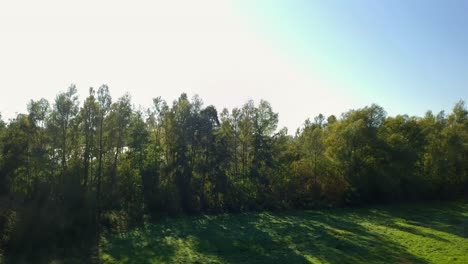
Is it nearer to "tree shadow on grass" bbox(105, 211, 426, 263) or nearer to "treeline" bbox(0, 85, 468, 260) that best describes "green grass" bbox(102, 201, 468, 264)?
"tree shadow on grass" bbox(105, 211, 426, 263)

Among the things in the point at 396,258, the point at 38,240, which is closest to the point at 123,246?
the point at 38,240

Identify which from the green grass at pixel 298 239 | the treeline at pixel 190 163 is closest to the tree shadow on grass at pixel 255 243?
the green grass at pixel 298 239

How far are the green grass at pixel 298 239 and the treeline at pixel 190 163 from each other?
565 centimetres

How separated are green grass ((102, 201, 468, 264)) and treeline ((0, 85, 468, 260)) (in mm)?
5647

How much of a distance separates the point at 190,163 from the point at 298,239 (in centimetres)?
2337

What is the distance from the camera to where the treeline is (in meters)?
35.9

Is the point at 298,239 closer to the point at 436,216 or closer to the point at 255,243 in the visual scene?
the point at 255,243

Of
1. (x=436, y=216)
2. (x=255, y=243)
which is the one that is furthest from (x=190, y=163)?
(x=436, y=216)

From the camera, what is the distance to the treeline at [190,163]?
35.9 meters

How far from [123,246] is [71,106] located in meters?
19.0

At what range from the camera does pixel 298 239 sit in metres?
33.4

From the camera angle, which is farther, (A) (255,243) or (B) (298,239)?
(B) (298,239)

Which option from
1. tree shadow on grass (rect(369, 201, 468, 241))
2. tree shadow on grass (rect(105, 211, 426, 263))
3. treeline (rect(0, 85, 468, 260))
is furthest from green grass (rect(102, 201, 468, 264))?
treeline (rect(0, 85, 468, 260))

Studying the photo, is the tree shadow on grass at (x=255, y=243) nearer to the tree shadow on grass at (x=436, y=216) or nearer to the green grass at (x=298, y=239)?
the green grass at (x=298, y=239)
